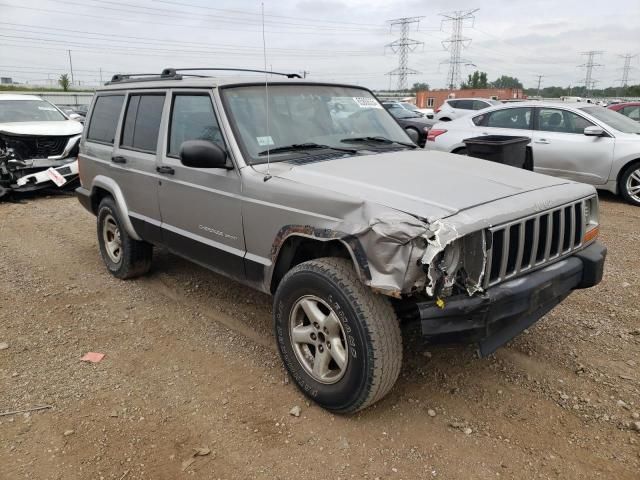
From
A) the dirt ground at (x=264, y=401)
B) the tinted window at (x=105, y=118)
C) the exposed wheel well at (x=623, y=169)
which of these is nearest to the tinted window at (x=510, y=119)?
the exposed wheel well at (x=623, y=169)

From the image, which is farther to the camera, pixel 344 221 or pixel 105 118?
pixel 105 118

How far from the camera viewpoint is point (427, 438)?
2.80 meters

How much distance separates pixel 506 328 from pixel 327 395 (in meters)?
1.07

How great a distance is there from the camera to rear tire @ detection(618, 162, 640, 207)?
7867mm

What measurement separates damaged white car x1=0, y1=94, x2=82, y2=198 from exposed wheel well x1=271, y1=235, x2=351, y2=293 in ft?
23.5

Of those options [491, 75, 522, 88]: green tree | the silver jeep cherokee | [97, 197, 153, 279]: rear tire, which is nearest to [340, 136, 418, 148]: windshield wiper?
the silver jeep cherokee

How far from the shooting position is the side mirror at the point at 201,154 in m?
3.23

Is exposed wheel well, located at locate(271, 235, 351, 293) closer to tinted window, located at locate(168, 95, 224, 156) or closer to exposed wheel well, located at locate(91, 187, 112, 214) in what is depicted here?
tinted window, located at locate(168, 95, 224, 156)

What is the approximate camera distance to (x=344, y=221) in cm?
273

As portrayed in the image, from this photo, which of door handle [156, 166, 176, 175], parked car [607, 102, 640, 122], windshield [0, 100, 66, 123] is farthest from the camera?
parked car [607, 102, 640, 122]

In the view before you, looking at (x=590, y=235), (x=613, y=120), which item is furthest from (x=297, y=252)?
(x=613, y=120)

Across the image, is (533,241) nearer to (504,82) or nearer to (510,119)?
(510,119)

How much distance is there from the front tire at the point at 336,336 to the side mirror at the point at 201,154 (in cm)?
93

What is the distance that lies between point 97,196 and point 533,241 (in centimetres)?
435
